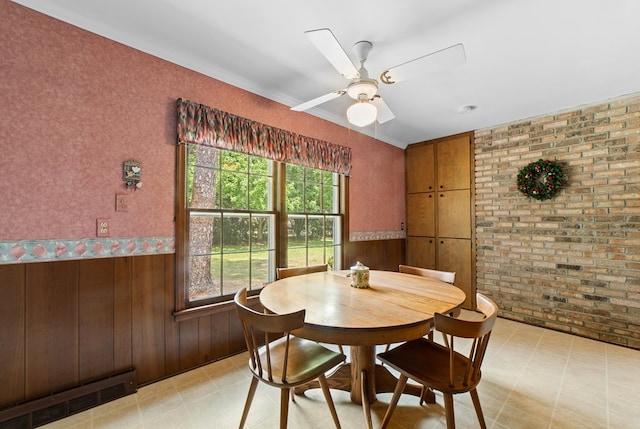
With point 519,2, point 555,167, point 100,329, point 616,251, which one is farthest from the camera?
point 555,167

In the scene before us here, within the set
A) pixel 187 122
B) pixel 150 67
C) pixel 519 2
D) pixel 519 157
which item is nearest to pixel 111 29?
pixel 150 67

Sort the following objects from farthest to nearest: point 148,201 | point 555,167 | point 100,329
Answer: point 555,167 < point 148,201 < point 100,329

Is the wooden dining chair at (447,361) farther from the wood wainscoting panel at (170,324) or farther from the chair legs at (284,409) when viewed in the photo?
the wood wainscoting panel at (170,324)

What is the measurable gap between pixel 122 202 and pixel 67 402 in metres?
1.33

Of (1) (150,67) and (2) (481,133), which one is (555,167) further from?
(1) (150,67)

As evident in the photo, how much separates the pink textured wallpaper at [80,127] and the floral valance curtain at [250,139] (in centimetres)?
12

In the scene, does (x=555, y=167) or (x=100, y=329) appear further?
(x=555, y=167)

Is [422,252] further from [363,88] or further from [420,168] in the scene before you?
[363,88]

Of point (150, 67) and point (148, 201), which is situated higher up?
point (150, 67)

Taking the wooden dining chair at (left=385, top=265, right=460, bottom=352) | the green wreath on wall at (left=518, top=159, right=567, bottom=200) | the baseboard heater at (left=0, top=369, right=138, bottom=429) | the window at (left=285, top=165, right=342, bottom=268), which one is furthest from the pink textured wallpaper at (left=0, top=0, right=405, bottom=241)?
the green wreath on wall at (left=518, top=159, right=567, bottom=200)

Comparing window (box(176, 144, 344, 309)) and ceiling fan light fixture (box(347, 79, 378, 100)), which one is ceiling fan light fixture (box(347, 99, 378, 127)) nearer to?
ceiling fan light fixture (box(347, 79, 378, 100))

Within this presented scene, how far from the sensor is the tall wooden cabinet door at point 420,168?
446cm

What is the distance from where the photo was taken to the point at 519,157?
12.0ft

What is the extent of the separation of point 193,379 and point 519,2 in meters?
3.49
